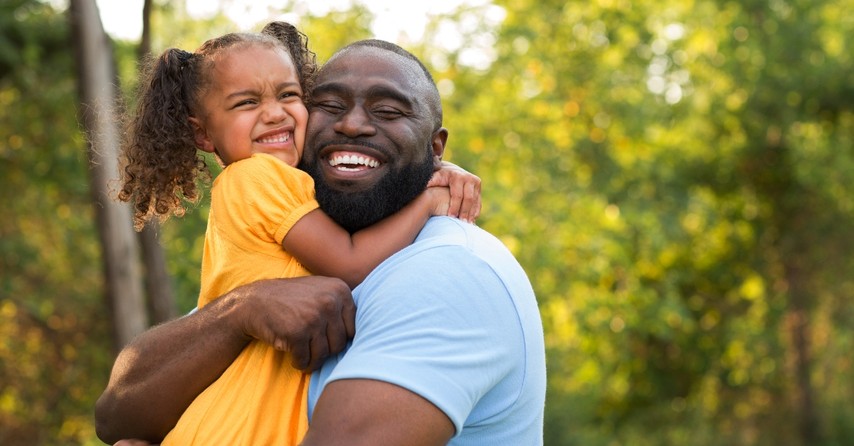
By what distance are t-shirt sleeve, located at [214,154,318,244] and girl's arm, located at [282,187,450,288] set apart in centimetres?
4

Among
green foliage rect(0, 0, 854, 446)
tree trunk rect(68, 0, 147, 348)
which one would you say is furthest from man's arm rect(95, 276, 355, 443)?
green foliage rect(0, 0, 854, 446)

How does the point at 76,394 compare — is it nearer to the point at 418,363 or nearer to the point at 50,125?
the point at 50,125

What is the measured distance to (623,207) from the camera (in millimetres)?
15914

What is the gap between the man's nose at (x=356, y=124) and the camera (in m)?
3.13

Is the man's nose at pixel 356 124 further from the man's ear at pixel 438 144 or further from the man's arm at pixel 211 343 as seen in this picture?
the man's arm at pixel 211 343

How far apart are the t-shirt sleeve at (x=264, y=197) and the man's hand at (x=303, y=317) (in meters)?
0.22

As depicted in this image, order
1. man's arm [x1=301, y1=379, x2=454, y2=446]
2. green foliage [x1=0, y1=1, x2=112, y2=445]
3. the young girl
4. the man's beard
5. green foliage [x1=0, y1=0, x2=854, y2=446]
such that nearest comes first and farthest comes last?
1. man's arm [x1=301, y1=379, x2=454, y2=446]
2. the young girl
3. the man's beard
4. green foliage [x1=0, y1=1, x2=112, y2=445]
5. green foliage [x1=0, y1=0, x2=854, y2=446]

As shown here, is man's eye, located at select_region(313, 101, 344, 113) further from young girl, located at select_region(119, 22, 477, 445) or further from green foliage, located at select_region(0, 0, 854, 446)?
green foliage, located at select_region(0, 0, 854, 446)

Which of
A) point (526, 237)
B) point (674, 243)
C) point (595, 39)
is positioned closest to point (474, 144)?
point (526, 237)

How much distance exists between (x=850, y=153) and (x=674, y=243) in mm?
3174

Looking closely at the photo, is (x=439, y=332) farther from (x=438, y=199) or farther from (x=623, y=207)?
(x=623, y=207)

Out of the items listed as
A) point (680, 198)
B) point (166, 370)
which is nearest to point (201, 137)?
point (166, 370)

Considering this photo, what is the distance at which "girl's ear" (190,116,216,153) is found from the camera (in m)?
3.51

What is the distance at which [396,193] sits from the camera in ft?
10.4
